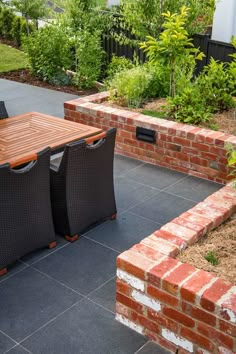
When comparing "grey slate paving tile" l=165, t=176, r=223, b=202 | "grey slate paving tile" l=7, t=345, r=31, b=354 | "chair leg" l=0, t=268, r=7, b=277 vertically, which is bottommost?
"grey slate paving tile" l=165, t=176, r=223, b=202

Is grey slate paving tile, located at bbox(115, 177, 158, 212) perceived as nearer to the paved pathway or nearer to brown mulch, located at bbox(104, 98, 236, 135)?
brown mulch, located at bbox(104, 98, 236, 135)

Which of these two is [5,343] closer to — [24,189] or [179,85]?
[24,189]

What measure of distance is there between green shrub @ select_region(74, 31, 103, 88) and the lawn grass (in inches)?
79.2

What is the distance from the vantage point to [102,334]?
10.00ft

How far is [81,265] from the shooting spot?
148 inches

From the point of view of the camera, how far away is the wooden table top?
3.85 meters

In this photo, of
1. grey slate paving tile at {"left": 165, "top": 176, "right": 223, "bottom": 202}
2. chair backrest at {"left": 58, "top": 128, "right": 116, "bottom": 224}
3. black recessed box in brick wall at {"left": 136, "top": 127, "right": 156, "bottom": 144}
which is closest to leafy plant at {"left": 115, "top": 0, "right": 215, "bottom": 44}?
black recessed box in brick wall at {"left": 136, "top": 127, "right": 156, "bottom": 144}

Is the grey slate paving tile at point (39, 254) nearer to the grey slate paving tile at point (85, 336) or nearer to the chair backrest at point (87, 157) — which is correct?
the chair backrest at point (87, 157)

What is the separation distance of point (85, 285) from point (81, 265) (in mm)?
267

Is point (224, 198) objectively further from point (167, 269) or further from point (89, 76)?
point (89, 76)

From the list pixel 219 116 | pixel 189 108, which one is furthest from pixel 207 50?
pixel 189 108

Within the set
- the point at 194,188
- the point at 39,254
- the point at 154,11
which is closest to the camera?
the point at 39,254

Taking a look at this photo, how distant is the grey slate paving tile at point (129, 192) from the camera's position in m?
4.80

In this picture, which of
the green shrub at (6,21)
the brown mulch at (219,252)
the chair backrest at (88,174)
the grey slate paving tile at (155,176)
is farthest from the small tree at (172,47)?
the green shrub at (6,21)
